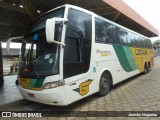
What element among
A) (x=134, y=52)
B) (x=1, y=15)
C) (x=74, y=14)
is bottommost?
(x=134, y=52)

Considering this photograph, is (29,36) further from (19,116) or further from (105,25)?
(105,25)

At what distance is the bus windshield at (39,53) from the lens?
4.18 meters

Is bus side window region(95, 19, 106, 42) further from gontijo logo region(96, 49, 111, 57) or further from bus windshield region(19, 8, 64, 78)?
bus windshield region(19, 8, 64, 78)

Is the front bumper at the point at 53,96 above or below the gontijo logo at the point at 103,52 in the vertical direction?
below

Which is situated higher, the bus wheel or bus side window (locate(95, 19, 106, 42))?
bus side window (locate(95, 19, 106, 42))

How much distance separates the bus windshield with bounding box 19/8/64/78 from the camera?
4.18 meters

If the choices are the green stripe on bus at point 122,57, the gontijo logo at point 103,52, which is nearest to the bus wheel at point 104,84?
the gontijo logo at point 103,52

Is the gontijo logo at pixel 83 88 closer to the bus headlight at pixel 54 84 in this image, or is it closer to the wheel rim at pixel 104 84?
the bus headlight at pixel 54 84

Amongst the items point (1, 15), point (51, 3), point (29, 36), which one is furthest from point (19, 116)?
point (1, 15)

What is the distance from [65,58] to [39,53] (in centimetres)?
78

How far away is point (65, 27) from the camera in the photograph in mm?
4371

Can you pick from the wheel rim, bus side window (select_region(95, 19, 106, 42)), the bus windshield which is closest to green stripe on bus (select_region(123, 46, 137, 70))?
bus side window (select_region(95, 19, 106, 42))

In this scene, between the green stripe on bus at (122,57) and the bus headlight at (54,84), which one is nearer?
the bus headlight at (54,84)

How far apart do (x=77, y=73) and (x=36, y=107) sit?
2014mm
